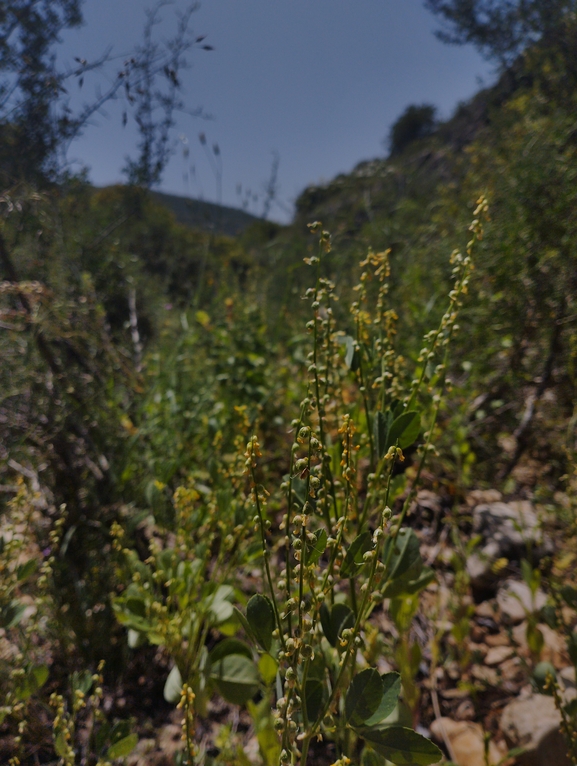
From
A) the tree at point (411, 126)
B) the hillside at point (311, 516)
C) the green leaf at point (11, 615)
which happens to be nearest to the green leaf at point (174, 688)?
the hillside at point (311, 516)

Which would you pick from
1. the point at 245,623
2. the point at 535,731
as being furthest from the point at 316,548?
the point at 535,731

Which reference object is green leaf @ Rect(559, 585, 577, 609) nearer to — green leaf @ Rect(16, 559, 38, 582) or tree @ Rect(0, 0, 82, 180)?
green leaf @ Rect(16, 559, 38, 582)

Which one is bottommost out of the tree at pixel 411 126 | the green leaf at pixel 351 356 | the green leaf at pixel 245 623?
the green leaf at pixel 245 623

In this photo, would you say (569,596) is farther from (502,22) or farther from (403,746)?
(502,22)

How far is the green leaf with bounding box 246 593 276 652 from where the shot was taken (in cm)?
55

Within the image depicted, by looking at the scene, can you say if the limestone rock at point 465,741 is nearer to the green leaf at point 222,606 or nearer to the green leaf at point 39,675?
the green leaf at point 222,606

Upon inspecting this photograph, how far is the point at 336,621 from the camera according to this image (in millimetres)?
665

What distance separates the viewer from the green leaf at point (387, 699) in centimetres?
53

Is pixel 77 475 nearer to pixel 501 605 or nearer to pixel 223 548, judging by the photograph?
pixel 223 548

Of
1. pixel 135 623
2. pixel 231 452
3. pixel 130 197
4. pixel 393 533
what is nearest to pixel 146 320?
pixel 130 197

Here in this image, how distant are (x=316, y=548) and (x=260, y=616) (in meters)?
0.13

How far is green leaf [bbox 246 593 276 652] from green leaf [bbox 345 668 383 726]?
0.12m

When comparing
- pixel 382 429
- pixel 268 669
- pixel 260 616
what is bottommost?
pixel 268 669

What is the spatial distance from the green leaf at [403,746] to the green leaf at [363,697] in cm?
3
